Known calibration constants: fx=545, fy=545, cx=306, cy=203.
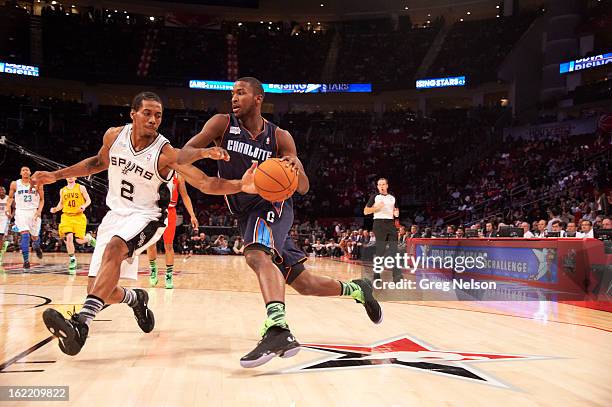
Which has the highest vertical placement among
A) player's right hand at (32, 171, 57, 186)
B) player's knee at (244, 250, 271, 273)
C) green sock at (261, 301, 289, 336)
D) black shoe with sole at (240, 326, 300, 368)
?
player's right hand at (32, 171, 57, 186)

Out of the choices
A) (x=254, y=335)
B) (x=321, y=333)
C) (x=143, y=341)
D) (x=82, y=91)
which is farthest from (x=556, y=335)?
(x=82, y=91)

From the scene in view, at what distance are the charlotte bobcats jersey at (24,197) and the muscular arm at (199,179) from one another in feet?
30.2

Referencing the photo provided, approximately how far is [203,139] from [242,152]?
30cm

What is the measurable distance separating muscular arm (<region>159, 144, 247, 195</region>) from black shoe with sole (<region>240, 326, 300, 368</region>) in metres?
0.93

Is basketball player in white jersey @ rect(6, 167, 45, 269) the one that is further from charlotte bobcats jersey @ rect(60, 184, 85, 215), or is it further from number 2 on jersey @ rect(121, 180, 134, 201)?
number 2 on jersey @ rect(121, 180, 134, 201)

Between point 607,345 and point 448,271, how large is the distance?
5683mm

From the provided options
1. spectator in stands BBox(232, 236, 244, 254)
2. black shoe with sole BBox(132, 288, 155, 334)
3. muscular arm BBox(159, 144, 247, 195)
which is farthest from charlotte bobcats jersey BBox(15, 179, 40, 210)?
spectator in stands BBox(232, 236, 244, 254)

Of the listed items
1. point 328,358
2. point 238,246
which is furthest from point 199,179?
point 238,246

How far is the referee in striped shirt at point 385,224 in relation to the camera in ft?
32.3

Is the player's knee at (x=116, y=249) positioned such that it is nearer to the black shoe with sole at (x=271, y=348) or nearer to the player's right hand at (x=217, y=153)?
the player's right hand at (x=217, y=153)

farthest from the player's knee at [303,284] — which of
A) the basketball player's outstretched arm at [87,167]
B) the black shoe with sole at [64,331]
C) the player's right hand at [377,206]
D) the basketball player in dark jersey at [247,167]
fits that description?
the player's right hand at [377,206]

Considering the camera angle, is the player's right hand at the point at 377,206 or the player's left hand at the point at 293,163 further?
the player's right hand at the point at 377,206

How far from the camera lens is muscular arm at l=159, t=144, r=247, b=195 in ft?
11.5

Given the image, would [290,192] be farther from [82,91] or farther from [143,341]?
[82,91]
